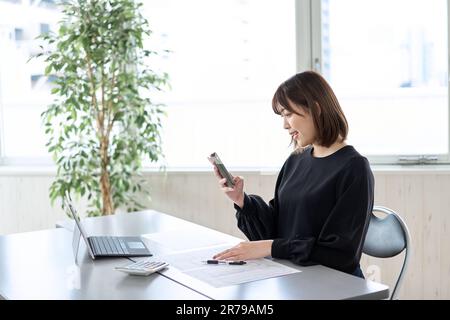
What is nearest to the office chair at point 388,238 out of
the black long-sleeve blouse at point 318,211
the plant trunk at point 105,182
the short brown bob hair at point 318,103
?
the black long-sleeve blouse at point 318,211

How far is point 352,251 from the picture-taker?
193cm

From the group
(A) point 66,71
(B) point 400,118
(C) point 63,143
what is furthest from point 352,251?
(C) point 63,143

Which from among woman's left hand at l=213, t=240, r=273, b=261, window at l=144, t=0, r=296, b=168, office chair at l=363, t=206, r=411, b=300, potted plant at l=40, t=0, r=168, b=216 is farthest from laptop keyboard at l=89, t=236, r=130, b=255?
window at l=144, t=0, r=296, b=168

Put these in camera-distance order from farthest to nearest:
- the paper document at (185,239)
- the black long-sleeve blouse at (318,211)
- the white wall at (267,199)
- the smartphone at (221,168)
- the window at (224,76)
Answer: the window at (224,76)
the white wall at (267,199)
the paper document at (185,239)
the smartphone at (221,168)
the black long-sleeve blouse at (318,211)

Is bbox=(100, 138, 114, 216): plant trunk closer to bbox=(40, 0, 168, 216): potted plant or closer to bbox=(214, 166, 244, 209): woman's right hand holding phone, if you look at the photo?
bbox=(40, 0, 168, 216): potted plant

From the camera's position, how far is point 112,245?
217 cm

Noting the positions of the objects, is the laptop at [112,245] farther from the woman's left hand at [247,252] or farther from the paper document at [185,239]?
the woman's left hand at [247,252]

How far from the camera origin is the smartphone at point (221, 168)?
6.76 feet

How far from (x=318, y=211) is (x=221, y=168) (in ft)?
1.11

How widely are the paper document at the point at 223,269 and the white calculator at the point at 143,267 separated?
6 cm

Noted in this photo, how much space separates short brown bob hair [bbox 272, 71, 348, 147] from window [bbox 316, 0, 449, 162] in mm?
1567

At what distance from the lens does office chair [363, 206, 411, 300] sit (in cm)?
212
